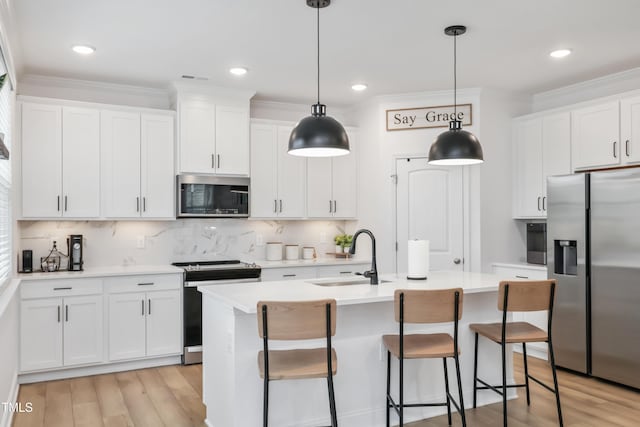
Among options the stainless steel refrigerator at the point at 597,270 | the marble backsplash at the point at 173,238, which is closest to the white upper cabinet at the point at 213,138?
the marble backsplash at the point at 173,238

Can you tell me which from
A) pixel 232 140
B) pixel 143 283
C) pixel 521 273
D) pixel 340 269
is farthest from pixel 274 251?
pixel 521 273

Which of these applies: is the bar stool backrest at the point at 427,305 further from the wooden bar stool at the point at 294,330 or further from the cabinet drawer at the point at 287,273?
the cabinet drawer at the point at 287,273

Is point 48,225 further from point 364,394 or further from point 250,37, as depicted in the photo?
point 364,394

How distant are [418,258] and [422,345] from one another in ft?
2.58

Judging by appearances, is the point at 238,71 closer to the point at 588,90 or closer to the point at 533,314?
the point at 588,90

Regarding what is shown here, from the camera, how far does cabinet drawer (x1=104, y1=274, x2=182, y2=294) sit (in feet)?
15.1

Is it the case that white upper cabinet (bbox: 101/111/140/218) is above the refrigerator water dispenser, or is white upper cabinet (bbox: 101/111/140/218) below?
above

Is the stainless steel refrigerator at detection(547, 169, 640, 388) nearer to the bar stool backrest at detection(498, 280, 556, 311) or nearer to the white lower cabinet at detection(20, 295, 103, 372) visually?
the bar stool backrest at detection(498, 280, 556, 311)

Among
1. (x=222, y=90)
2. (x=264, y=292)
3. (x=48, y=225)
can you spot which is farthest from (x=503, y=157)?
(x=48, y=225)

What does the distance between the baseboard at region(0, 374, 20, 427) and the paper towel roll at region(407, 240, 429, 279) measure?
272 cm

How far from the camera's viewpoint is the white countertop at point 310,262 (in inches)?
211

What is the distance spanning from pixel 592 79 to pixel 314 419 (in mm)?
4061

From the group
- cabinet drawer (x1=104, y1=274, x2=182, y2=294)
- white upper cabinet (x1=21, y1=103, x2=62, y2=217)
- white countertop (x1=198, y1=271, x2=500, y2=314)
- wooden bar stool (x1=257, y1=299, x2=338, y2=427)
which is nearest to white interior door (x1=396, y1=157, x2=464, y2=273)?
white countertop (x1=198, y1=271, x2=500, y2=314)

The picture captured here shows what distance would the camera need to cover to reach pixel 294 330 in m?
2.65
